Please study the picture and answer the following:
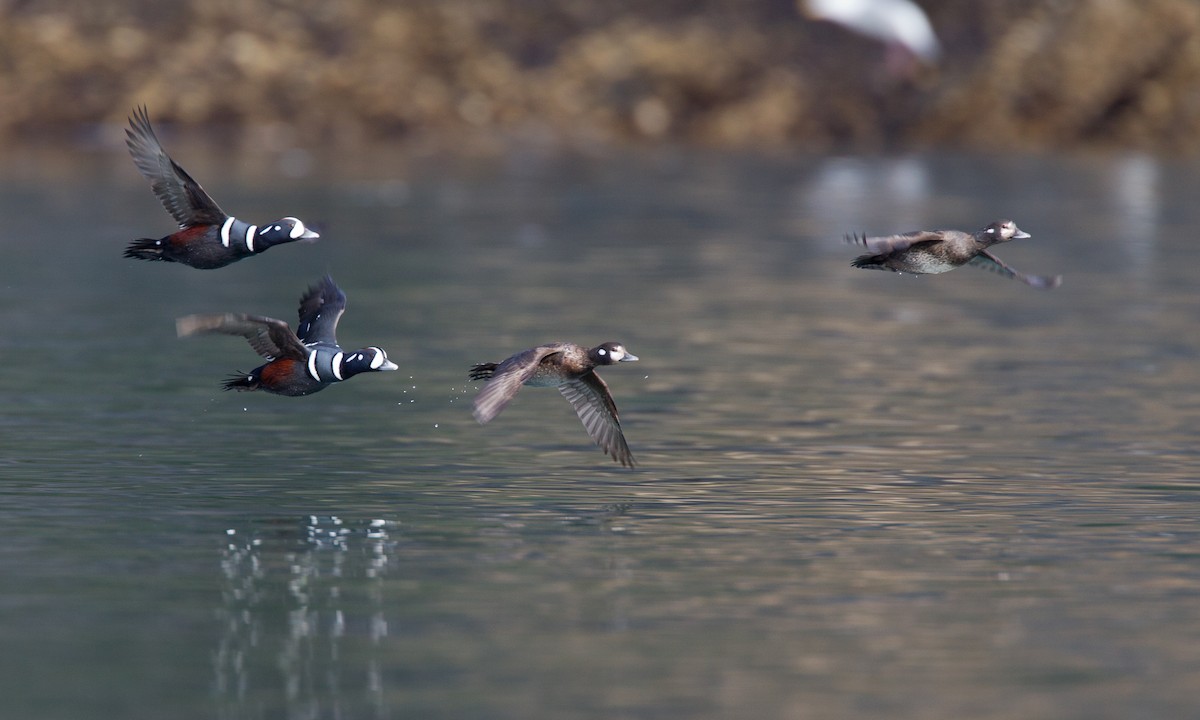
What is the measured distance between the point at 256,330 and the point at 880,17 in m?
30.2

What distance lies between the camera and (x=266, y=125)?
192ft

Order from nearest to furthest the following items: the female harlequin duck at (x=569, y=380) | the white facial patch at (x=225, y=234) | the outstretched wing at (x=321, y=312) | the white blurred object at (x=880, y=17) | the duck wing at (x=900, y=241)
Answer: the female harlequin duck at (x=569, y=380) → the duck wing at (x=900, y=241) → the white facial patch at (x=225, y=234) → the outstretched wing at (x=321, y=312) → the white blurred object at (x=880, y=17)

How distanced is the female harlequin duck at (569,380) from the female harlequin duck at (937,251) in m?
1.88

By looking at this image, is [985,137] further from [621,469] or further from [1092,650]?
[1092,650]

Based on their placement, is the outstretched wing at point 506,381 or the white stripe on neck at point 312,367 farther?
the white stripe on neck at point 312,367

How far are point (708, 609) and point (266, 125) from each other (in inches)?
1899

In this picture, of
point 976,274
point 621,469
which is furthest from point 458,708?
point 976,274

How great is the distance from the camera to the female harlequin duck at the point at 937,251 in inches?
580

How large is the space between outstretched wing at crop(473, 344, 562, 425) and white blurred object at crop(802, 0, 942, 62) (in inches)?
1004

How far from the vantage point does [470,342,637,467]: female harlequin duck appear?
551 inches

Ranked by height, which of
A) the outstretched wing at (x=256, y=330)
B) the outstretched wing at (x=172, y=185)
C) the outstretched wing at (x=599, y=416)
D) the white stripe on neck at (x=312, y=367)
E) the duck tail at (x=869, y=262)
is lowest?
the outstretched wing at (x=599, y=416)

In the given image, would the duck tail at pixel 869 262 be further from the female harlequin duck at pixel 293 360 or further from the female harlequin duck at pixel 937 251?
the female harlequin duck at pixel 293 360

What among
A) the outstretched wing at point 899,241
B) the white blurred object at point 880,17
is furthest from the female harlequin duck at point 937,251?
the white blurred object at point 880,17

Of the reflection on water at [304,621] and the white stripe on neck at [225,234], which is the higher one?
the white stripe on neck at [225,234]
